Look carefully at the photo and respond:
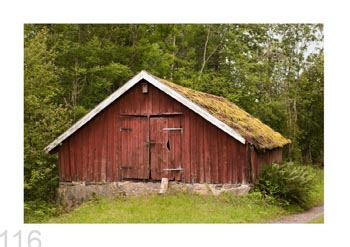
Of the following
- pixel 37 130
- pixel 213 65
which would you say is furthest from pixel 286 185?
pixel 213 65

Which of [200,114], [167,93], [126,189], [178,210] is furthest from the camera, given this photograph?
[126,189]

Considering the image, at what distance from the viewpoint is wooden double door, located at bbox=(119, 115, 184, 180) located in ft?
50.9

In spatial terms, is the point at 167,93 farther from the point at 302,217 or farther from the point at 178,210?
the point at 302,217

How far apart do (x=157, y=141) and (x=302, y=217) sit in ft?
16.7

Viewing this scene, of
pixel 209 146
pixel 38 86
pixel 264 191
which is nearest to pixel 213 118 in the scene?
pixel 209 146

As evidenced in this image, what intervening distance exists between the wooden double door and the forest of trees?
24.0 feet

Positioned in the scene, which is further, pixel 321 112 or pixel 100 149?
pixel 321 112

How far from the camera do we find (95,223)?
42.6ft

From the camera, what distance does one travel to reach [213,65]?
3097 cm

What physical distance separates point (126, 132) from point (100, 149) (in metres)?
1.10

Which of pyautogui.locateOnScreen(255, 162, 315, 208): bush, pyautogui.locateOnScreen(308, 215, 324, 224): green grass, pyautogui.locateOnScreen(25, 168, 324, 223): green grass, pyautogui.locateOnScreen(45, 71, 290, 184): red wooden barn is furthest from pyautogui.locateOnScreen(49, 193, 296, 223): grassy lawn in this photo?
pyautogui.locateOnScreen(308, 215, 324, 224): green grass

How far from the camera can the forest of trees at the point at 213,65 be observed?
2478cm

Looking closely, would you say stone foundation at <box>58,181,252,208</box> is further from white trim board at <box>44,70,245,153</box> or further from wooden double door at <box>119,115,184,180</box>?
white trim board at <box>44,70,245,153</box>
